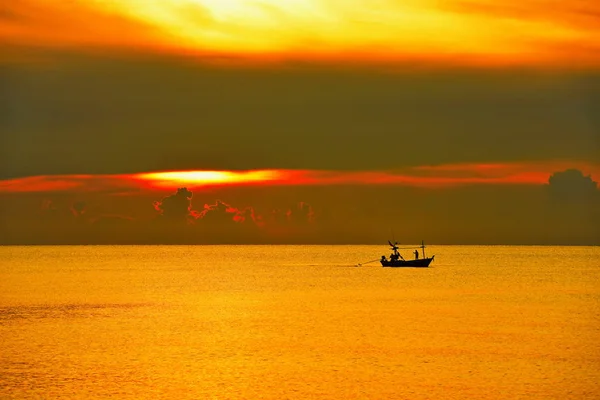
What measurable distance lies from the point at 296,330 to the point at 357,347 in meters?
16.9

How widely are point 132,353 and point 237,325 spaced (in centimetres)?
2582

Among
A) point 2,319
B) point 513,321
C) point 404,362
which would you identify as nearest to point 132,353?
point 404,362

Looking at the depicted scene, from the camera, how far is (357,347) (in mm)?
83875

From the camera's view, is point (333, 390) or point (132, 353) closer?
point (333, 390)

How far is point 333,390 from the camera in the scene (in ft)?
207

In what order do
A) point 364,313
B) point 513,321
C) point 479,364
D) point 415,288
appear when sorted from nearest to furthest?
1. point 479,364
2. point 513,321
3. point 364,313
4. point 415,288

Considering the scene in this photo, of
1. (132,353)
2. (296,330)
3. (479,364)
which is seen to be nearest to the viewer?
(479,364)

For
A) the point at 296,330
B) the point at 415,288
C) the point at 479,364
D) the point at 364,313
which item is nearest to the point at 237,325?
the point at 296,330

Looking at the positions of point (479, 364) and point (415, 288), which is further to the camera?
point (415, 288)

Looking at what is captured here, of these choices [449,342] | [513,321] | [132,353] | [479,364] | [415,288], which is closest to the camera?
[479,364]

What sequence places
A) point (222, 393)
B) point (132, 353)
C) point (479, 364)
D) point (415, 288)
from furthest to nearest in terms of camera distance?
point (415, 288)
point (132, 353)
point (479, 364)
point (222, 393)

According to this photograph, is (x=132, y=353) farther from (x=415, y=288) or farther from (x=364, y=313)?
(x=415, y=288)

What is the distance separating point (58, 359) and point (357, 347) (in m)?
26.1

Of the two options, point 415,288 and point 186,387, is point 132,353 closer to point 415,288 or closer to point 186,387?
point 186,387
